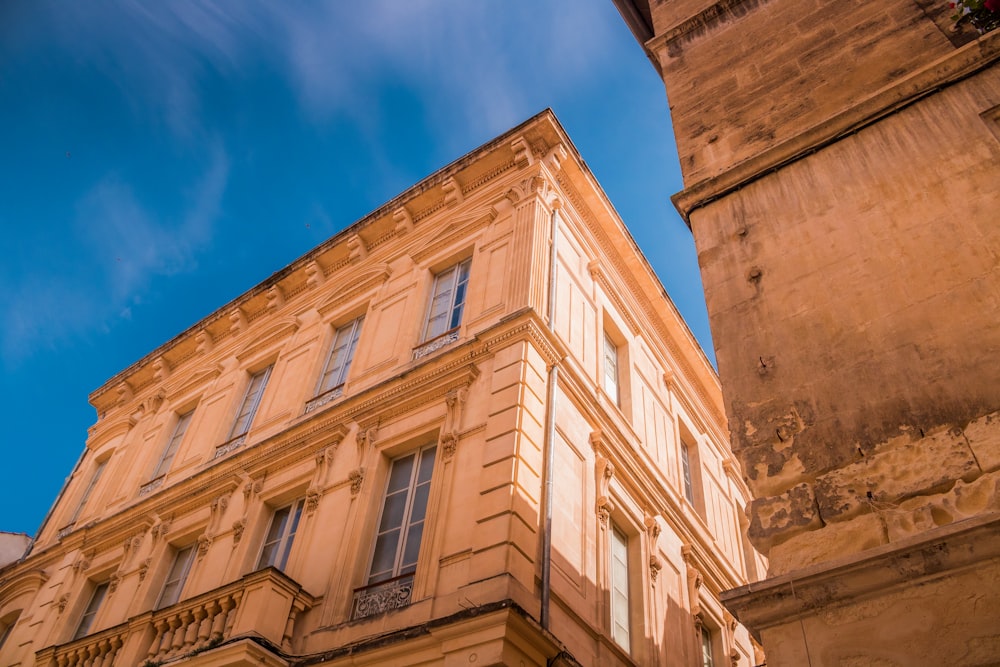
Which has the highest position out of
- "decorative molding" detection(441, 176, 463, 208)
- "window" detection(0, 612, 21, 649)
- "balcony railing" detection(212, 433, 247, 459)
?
"decorative molding" detection(441, 176, 463, 208)

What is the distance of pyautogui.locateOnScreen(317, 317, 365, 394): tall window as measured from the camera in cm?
1257

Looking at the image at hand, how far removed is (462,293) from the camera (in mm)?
11992

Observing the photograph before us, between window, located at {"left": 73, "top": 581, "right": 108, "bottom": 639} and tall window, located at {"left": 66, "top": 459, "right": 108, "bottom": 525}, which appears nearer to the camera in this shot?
window, located at {"left": 73, "top": 581, "right": 108, "bottom": 639}

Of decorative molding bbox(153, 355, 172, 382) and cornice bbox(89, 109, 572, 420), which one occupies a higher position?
cornice bbox(89, 109, 572, 420)

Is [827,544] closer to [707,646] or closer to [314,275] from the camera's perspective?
[707,646]

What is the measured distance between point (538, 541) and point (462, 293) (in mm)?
4842

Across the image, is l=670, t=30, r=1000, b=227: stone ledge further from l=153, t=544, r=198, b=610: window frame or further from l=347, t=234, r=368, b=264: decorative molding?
l=153, t=544, r=198, b=610: window frame

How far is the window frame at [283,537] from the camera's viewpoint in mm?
10086

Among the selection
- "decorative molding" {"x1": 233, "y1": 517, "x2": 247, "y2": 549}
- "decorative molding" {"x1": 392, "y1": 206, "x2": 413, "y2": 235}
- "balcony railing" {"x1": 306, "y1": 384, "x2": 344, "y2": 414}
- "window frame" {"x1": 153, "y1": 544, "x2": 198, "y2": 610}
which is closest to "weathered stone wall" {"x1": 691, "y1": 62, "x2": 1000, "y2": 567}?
"balcony railing" {"x1": 306, "y1": 384, "x2": 344, "y2": 414}

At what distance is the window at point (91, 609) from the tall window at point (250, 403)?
323 cm

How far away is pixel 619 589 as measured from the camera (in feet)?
33.3

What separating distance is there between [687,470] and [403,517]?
759 centimetres

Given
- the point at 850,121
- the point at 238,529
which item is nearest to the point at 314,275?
the point at 238,529

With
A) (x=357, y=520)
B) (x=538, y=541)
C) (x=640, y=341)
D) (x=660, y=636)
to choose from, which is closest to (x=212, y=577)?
(x=357, y=520)
